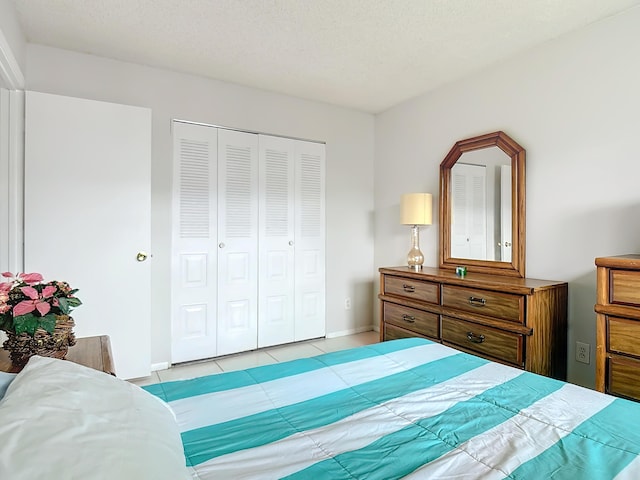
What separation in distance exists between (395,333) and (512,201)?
1.45 m

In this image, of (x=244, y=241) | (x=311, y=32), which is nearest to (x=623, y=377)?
(x=311, y=32)

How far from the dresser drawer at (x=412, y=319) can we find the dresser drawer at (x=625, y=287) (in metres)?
1.22

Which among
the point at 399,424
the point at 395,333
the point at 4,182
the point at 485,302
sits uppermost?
the point at 4,182

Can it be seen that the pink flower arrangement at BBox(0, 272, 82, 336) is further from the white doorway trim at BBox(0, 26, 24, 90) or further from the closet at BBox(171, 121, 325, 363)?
the closet at BBox(171, 121, 325, 363)

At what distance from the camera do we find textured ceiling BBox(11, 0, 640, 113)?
2.27 metres

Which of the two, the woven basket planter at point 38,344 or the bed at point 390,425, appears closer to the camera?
the bed at point 390,425

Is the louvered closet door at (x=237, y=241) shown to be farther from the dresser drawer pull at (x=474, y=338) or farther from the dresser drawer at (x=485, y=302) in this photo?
the dresser drawer pull at (x=474, y=338)

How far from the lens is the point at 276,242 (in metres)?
3.71

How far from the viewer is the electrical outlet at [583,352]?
A: 8.07ft

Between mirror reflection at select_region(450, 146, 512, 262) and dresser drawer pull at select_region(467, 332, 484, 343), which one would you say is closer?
dresser drawer pull at select_region(467, 332, 484, 343)

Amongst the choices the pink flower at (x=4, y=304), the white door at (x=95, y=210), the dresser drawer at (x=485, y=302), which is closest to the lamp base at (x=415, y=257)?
the dresser drawer at (x=485, y=302)

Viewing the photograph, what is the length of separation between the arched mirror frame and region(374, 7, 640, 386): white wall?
2.3 inches

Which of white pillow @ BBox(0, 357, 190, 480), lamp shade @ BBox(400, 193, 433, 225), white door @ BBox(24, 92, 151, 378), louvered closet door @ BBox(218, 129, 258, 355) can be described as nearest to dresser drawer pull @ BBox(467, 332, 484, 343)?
lamp shade @ BBox(400, 193, 433, 225)

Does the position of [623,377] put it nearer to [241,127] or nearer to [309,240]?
[309,240]
